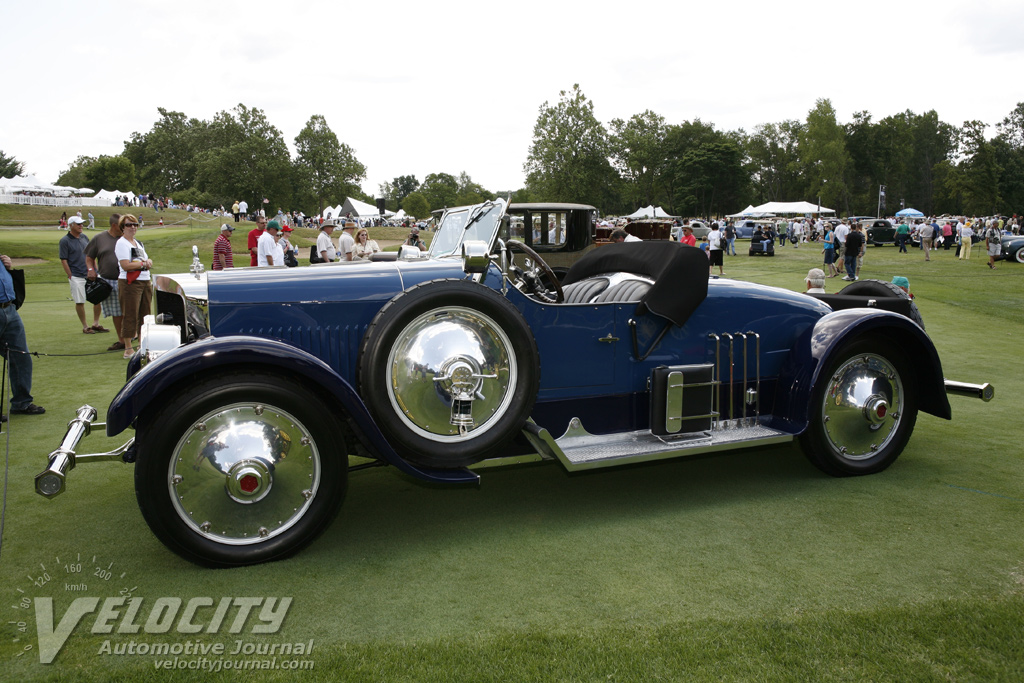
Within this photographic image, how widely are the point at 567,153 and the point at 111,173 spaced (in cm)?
5924

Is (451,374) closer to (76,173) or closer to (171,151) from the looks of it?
(171,151)

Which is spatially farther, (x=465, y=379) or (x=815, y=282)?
(x=815, y=282)

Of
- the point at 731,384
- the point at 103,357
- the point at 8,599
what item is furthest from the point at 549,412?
the point at 103,357

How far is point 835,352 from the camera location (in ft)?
13.7

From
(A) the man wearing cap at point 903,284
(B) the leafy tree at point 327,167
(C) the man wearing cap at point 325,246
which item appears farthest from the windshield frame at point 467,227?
(B) the leafy tree at point 327,167

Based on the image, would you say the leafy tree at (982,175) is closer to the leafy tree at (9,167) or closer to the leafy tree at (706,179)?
the leafy tree at (706,179)

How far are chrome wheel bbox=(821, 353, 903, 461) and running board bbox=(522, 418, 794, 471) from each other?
A: 0.41 meters

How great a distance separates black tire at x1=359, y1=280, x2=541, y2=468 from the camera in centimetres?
329

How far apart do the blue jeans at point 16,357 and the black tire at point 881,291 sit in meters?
6.87

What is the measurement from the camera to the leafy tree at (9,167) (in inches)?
3504

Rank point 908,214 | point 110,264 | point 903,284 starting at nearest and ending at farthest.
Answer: point 903,284 → point 110,264 → point 908,214

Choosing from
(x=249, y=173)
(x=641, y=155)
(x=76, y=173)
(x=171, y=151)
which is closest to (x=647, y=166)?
(x=641, y=155)

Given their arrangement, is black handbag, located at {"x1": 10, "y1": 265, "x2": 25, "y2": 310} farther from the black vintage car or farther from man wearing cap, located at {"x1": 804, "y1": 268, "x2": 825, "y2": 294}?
the black vintage car

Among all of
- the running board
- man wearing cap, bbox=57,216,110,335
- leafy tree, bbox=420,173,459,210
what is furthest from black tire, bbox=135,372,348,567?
leafy tree, bbox=420,173,459,210
